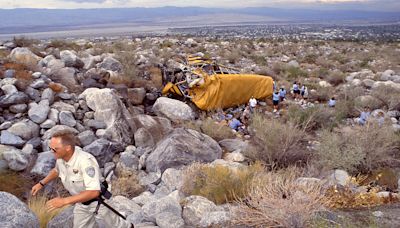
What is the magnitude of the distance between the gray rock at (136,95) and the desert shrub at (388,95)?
7.71m

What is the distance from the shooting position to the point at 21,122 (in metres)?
8.86

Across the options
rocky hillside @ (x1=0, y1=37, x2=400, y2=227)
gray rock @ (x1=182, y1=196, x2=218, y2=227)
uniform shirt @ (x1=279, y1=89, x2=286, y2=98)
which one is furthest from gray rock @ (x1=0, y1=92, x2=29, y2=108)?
uniform shirt @ (x1=279, y1=89, x2=286, y2=98)

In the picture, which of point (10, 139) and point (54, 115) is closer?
point (10, 139)

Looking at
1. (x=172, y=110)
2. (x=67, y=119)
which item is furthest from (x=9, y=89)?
(x=172, y=110)

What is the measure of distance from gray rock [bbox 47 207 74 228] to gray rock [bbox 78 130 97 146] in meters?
4.43

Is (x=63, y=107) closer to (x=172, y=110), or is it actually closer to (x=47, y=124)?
(x=47, y=124)

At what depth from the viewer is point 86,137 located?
905 centimetres

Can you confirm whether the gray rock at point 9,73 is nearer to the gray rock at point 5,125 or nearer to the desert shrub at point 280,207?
the gray rock at point 5,125

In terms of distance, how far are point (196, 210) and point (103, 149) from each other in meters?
3.98

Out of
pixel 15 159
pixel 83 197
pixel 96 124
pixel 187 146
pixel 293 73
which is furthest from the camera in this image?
pixel 293 73

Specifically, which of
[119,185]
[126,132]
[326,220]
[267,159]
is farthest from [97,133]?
[326,220]

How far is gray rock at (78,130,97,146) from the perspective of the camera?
899cm

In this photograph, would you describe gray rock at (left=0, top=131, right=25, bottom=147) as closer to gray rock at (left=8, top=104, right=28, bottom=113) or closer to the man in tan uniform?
gray rock at (left=8, top=104, right=28, bottom=113)

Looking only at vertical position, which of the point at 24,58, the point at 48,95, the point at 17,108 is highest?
the point at 24,58
